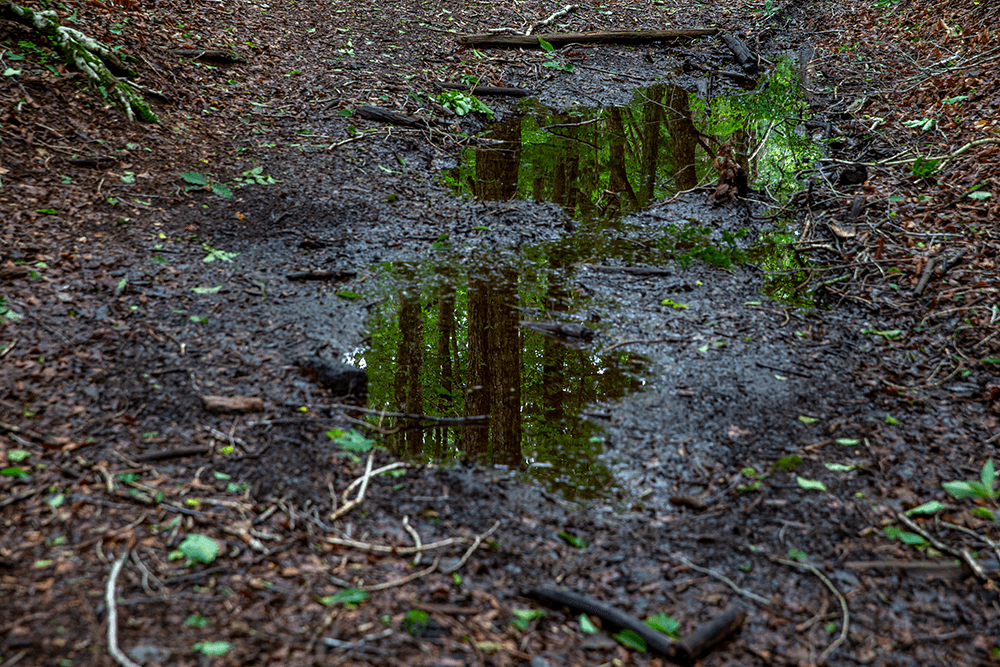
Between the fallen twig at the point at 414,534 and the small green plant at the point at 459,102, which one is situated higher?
the small green plant at the point at 459,102

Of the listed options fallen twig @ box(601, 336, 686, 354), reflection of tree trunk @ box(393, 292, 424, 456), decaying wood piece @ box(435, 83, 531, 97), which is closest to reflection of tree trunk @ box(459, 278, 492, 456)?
reflection of tree trunk @ box(393, 292, 424, 456)

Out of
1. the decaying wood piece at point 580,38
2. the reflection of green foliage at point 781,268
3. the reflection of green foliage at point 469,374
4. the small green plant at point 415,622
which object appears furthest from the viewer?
the decaying wood piece at point 580,38

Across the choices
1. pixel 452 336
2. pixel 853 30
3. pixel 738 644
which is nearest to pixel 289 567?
pixel 738 644

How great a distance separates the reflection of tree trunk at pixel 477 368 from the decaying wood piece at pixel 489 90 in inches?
192

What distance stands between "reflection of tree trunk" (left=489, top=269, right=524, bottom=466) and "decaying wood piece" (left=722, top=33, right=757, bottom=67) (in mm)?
8706

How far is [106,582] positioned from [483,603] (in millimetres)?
1581

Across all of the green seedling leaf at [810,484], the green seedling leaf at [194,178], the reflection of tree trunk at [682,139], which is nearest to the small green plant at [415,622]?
the green seedling leaf at [810,484]

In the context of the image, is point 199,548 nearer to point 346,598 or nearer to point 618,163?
point 346,598

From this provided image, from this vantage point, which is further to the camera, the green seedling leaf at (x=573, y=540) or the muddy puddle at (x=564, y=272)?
the muddy puddle at (x=564, y=272)

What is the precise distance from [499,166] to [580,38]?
18.3 ft

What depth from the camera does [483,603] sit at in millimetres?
2947

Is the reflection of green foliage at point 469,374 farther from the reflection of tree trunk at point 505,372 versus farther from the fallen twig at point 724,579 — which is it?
the fallen twig at point 724,579

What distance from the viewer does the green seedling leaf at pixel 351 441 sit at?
3850 mm

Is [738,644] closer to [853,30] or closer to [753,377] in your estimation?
[753,377]
